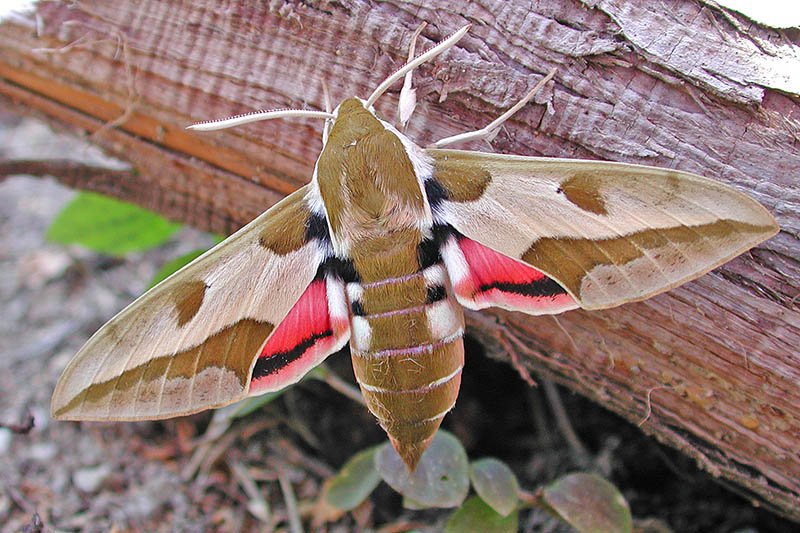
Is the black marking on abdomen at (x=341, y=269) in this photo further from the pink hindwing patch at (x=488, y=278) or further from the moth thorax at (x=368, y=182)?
the pink hindwing patch at (x=488, y=278)

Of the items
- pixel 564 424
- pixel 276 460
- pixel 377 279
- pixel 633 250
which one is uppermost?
pixel 633 250

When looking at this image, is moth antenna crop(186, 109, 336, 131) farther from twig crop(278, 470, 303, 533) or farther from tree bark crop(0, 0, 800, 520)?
twig crop(278, 470, 303, 533)

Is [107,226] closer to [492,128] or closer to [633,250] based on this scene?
[492,128]

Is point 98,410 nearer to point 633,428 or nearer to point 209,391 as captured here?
point 209,391

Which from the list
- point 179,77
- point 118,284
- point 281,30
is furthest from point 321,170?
point 118,284

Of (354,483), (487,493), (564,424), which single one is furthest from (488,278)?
(564,424)

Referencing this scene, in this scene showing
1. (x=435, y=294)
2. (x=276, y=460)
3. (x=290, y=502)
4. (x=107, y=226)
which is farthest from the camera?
(x=107, y=226)

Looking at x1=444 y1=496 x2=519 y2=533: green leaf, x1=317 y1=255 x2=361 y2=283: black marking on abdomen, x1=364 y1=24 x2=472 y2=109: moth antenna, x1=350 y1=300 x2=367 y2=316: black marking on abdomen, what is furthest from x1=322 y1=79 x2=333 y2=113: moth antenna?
x1=444 y1=496 x2=519 y2=533: green leaf

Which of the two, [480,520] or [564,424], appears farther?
[564,424]
